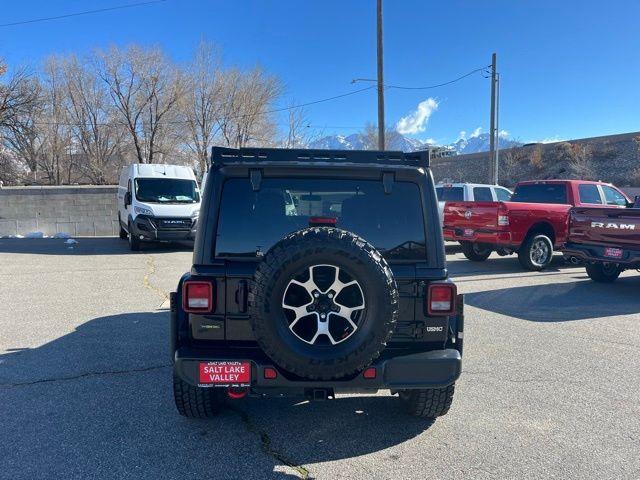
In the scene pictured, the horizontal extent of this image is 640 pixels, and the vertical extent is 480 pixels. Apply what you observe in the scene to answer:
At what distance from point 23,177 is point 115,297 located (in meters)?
28.8

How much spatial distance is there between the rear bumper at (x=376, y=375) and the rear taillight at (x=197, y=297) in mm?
290

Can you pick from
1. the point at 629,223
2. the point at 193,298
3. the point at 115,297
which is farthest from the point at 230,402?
the point at 629,223

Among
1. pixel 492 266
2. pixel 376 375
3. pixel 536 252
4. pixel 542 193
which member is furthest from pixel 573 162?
pixel 376 375

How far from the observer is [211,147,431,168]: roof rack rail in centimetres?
350

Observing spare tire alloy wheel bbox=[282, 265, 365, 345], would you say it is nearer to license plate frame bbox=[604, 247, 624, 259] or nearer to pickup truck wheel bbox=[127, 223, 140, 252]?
license plate frame bbox=[604, 247, 624, 259]

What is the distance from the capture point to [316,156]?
143 inches

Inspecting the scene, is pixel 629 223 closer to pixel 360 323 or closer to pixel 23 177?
pixel 360 323

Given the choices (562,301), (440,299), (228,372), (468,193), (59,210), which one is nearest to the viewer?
(228,372)

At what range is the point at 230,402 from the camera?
13.7 ft

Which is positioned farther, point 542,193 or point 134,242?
point 134,242

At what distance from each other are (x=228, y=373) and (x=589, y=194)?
11.5m

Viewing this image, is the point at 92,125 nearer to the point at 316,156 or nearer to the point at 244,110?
the point at 244,110

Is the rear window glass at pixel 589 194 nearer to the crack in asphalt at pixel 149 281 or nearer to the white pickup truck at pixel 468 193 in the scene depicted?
the white pickup truck at pixel 468 193

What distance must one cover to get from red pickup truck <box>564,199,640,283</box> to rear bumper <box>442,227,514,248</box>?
1.52 metres
